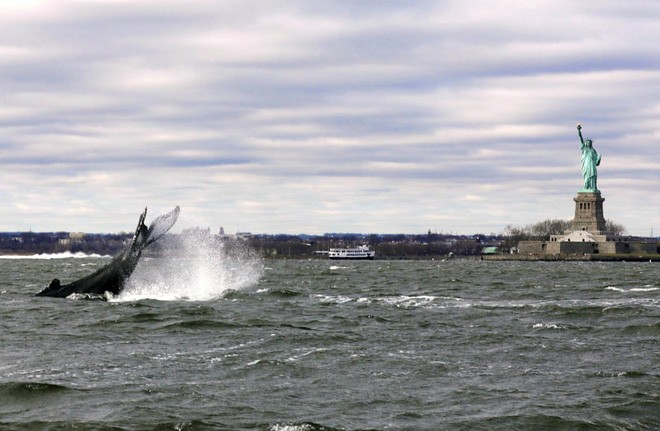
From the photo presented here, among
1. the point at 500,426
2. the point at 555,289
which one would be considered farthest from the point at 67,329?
the point at 555,289

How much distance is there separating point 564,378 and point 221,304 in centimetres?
2812

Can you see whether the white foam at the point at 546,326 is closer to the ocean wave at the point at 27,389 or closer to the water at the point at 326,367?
the water at the point at 326,367

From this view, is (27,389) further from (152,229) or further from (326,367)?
(152,229)

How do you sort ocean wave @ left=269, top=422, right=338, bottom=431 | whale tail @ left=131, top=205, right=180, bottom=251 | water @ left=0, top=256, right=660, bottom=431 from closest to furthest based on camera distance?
ocean wave @ left=269, top=422, right=338, bottom=431 < water @ left=0, top=256, right=660, bottom=431 < whale tail @ left=131, top=205, right=180, bottom=251

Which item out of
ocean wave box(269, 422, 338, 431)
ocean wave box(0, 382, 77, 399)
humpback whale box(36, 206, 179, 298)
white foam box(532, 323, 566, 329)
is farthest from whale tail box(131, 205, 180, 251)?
ocean wave box(269, 422, 338, 431)

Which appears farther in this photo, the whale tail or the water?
the whale tail

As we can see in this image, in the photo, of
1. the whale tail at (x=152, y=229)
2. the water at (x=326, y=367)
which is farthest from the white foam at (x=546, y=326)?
the whale tail at (x=152, y=229)

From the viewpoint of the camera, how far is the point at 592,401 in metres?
25.1

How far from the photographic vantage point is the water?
76.5 ft

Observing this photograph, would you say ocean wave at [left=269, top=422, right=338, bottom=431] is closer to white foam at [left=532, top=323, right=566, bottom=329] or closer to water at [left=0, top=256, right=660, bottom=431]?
water at [left=0, top=256, right=660, bottom=431]

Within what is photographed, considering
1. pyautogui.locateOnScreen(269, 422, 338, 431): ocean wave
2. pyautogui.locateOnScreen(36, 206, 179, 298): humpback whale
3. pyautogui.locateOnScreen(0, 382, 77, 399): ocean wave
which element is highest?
pyautogui.locateOnScreen(36, 206, 179, 298): humpback whale

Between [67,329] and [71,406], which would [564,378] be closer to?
[71,406]

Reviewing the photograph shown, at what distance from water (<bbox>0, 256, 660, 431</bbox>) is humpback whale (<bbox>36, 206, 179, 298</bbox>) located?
3.23 m

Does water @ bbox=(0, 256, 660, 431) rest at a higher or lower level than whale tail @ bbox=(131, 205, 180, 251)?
lower
